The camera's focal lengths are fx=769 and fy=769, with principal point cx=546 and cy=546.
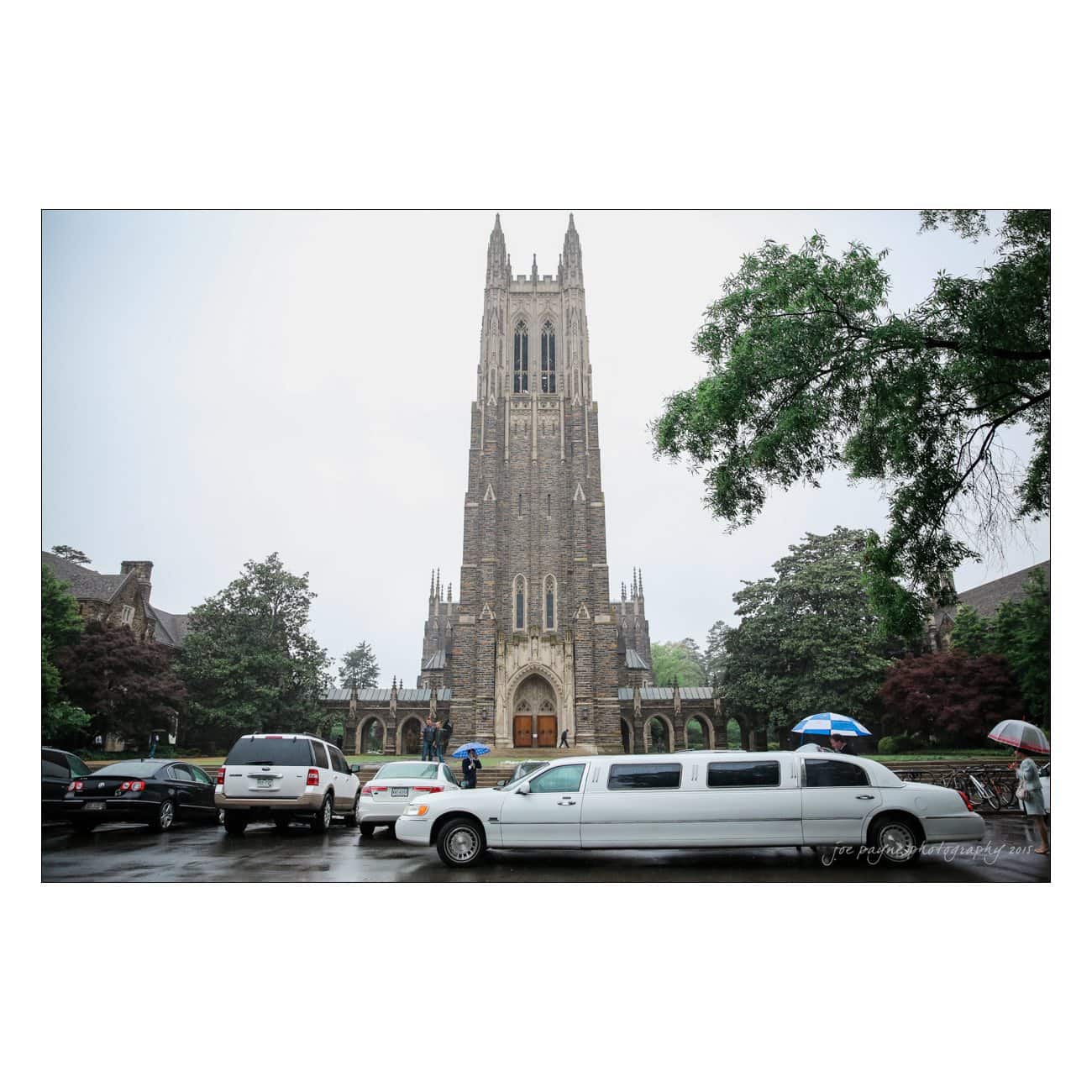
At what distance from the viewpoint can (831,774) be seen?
8.12 m

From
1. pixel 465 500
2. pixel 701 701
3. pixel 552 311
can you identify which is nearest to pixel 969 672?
pixel 701 701

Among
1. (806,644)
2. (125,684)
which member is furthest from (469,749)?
(806,644)

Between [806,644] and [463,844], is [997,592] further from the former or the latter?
[806,644]

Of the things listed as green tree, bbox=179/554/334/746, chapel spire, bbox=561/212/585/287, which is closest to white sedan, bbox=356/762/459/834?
green tree, bbox=179/554/334/746

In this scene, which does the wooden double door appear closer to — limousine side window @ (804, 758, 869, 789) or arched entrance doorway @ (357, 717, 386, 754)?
arched entrance doorway @ (357, 717, 386, 754)

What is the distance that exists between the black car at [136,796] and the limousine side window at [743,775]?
8435 mm

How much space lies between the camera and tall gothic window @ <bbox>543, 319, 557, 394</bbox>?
42719 mm

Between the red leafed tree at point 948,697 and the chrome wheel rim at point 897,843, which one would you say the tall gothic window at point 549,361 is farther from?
the chrome wheel rim at point 897,843

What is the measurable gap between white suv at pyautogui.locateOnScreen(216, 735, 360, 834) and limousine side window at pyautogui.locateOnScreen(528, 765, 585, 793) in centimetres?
432

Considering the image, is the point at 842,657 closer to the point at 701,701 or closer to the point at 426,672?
the point at 701,701

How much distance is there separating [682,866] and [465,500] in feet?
105

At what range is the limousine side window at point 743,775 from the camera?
8125 mm

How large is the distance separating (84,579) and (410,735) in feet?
89.7
